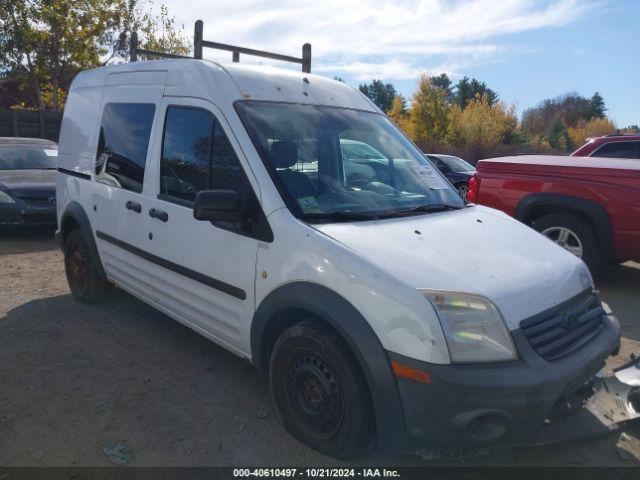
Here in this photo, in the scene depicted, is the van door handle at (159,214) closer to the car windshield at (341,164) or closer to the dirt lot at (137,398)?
the car windshield at (341,164)

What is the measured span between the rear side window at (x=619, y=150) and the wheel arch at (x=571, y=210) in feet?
11.1

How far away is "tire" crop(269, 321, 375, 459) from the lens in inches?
99.0

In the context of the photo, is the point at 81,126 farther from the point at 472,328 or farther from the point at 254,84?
the point at 472,328

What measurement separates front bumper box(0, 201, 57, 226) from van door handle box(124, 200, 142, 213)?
467 cm

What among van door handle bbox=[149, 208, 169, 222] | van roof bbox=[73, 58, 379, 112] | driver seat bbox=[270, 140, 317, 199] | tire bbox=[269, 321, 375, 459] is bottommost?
tire bbox=[269, 321, 375, 459]

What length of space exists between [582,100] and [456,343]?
8676 cm

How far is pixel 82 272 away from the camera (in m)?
5.12

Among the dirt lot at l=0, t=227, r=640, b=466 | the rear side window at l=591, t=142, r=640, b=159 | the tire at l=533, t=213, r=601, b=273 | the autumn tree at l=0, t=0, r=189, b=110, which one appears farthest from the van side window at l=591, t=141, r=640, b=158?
the autumn tree at l=0, t=0, r=189, b=110

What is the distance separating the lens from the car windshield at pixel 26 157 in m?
9.05

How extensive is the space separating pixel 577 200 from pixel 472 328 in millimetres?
4183

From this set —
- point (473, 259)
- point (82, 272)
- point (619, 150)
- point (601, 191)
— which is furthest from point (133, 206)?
point (619, 150)

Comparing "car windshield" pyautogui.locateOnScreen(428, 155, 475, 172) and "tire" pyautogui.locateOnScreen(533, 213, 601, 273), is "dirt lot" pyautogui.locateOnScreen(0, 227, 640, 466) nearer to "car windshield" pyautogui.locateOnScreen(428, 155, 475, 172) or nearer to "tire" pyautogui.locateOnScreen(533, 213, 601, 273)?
"tire" pyautogui.locateOnScreen(533, 213, 601, 273)

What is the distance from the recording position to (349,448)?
102 inches

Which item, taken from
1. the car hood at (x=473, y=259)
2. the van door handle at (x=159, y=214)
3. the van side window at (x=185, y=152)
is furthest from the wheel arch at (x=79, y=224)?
the car hood at (x=473, y=259)
